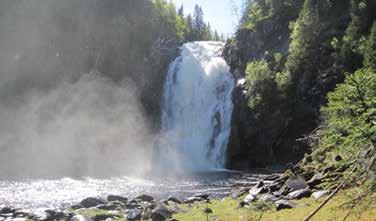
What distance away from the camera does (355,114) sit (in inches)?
485

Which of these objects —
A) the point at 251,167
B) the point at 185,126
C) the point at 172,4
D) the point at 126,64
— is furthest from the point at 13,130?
the point at 172,4

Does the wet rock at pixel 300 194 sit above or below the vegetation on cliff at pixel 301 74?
below

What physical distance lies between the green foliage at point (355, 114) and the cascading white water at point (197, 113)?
1957 inches

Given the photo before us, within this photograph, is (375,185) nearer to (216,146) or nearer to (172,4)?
(216,146)

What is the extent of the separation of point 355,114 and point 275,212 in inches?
429

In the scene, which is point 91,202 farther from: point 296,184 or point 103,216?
point 296,184

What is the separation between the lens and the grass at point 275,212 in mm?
16531

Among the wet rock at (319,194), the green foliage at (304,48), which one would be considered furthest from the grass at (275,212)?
the green foliage at (304,48)

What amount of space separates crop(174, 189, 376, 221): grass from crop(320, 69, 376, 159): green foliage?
3.22m

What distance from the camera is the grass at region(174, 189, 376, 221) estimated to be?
651 inches

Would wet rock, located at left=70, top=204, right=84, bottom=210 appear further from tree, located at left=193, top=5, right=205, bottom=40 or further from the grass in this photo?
tree, located at left=193, top=5, right=205, bottom=40

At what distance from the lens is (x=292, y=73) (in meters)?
62.3

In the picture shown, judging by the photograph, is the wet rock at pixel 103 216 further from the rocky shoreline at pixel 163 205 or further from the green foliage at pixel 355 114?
the green foliage at pixel 355 114

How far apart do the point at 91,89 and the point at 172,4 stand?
187ft
